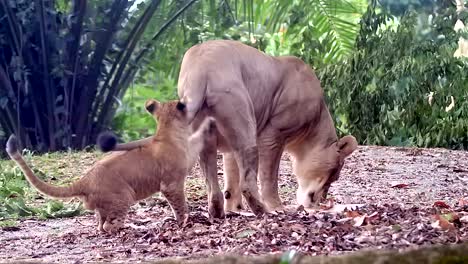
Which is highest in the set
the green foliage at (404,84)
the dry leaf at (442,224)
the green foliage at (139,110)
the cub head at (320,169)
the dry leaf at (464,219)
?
the dry leaf at (442,224)

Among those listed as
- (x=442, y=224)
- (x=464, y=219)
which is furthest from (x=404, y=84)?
(x=442, y=224)

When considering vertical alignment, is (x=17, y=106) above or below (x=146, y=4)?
below

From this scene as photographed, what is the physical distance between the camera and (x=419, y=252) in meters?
2.77

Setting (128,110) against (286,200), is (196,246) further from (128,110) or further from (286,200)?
(128,110)

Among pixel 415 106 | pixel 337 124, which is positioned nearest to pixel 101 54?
pixel 337 124

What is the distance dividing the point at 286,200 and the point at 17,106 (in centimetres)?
556

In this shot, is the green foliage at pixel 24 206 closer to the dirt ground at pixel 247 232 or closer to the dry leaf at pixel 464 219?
the dirt ground at pixel 247 232

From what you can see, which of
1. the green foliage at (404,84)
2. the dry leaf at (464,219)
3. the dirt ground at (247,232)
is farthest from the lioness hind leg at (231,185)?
the green foliage at (404,84)

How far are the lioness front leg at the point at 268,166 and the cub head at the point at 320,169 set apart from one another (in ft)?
1.56

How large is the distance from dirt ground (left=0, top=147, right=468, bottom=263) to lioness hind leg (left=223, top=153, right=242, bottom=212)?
196 mm

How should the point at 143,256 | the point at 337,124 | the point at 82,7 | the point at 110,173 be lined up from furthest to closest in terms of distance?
the point at 337,124 → the point at 82,7 → the point at 110,173 → the point at 143,256

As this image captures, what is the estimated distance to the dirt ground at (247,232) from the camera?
5.00 meters

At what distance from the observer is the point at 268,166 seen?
7.36 meters

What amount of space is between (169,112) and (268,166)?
1.34 meters
